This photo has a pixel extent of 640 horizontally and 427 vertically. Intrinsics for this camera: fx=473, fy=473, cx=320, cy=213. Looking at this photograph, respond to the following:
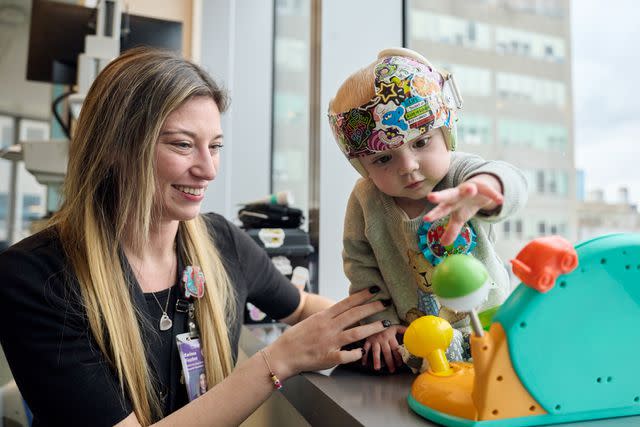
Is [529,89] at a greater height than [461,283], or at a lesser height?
greater

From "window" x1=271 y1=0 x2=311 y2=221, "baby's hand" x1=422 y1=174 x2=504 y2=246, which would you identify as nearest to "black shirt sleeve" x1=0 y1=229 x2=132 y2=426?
"baby's hand" x1=422 y1=174 x2=504 y2=246

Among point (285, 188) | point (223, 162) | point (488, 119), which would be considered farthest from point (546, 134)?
point (223, 162)

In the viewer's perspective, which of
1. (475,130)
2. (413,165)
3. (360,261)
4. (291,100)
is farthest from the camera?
(291,100)

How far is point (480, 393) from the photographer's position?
19.6 inches

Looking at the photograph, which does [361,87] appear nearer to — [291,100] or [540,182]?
[540,182]

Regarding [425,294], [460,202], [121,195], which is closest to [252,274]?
[121,195]

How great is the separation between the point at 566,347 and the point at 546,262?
105 mm

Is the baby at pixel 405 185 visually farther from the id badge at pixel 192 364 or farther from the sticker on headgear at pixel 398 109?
the id badge at pixel 192 364

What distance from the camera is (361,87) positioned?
27.3 inches

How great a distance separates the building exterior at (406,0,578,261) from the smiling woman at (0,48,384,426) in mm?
494

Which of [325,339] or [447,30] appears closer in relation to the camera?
[325,339]

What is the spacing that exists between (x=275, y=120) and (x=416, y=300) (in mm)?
2000

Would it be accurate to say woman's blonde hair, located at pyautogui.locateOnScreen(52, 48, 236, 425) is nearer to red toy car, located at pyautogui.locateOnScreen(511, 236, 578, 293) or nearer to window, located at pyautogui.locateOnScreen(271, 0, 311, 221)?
red toy car, located at pyautogui.locateOnScreen(511, 236, 578, 293)

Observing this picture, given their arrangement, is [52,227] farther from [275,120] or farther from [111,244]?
[275,120]
